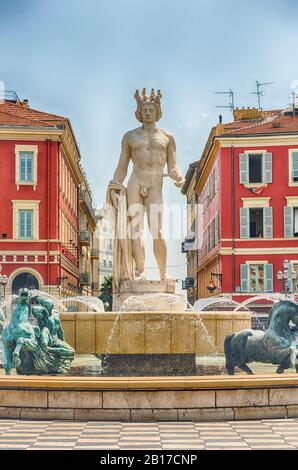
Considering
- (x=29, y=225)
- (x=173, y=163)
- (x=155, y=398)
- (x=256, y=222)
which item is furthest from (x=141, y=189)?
(x=256, y=222)

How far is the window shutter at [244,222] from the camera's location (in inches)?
1912

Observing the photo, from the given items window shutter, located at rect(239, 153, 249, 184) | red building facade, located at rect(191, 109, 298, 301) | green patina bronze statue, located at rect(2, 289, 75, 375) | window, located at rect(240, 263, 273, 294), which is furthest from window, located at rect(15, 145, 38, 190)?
green patina bronze statue, located at rect(2, 289, 75, 375)

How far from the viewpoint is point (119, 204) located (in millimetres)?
15875

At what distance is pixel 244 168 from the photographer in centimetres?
4875

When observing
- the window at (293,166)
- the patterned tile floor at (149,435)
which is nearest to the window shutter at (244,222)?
the window at (293,166)

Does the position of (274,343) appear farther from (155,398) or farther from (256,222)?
(256,222)

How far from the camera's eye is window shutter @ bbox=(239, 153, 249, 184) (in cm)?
4869

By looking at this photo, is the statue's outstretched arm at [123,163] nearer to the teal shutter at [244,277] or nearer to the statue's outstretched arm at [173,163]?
the statue's outstretched arm at [173,163]

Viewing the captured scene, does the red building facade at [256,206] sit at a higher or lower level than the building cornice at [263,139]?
lower

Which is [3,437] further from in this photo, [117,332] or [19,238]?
[19,238]

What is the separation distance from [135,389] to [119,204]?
19.3 ft

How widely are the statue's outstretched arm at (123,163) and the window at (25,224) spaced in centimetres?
3221

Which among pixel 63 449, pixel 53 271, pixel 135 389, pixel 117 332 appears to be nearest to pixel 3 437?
pixel 63 449

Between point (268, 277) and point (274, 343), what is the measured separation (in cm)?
3544
